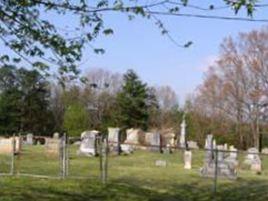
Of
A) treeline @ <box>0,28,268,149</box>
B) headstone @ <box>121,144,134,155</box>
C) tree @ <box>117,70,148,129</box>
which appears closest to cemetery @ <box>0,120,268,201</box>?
headstone @ <box>121,144,134,155</box>

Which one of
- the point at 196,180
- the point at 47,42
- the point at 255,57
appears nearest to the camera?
the point at 47,42

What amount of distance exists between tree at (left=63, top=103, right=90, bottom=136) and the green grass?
1757 inches

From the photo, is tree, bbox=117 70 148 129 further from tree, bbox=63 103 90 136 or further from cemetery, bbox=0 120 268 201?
cemetery, bbox=0 120 268 201

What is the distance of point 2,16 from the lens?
1093 cm

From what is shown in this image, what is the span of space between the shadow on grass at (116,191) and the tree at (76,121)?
173 ft

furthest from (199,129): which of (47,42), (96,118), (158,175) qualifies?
(47,42)

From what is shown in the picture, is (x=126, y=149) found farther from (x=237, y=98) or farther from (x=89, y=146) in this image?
(x=237, y=98)

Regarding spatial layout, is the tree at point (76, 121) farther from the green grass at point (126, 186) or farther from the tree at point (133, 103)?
the green grass at point (126, 186)

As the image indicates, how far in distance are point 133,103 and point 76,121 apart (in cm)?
739

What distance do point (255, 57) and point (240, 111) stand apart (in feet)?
20.6

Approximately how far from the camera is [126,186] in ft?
65.4

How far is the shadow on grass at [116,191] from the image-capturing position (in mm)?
16656

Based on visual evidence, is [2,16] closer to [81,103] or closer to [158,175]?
[158,175]

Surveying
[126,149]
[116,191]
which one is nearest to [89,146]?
[126,149]
